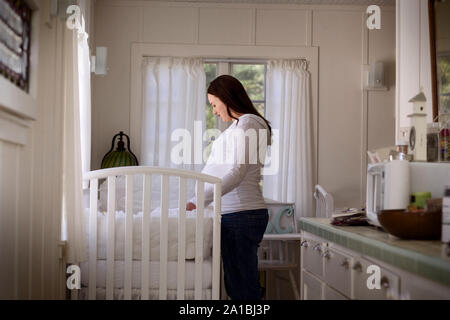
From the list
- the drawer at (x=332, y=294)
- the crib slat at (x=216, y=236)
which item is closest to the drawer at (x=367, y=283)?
the drawer at (x=332, y=294)

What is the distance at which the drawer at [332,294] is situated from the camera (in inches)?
61.4

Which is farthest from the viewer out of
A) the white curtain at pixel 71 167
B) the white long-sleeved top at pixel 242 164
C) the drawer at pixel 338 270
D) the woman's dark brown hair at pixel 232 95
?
the woman's dark brown hair at pixel 232 95

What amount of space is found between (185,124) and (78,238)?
7.58 feet

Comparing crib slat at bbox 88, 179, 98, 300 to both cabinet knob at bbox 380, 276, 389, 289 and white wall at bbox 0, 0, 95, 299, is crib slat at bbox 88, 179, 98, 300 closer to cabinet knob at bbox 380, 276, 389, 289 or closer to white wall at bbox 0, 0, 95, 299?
white wall at bbox 0, 0, 95, 299

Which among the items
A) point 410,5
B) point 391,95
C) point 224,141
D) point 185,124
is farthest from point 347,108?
point 224,141

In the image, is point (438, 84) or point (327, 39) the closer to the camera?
point (438, 84)

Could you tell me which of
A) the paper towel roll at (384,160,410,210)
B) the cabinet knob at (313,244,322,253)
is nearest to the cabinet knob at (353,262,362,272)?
the paper towel roll at (384,160,410,210)

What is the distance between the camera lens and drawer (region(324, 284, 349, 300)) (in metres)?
1.56

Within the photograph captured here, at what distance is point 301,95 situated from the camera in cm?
413

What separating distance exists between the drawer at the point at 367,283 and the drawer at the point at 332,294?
0.11m

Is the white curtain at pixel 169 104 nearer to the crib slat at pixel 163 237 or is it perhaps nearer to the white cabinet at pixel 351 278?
the crib slat at pixel 163 237

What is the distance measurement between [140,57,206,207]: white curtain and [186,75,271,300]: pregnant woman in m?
1.86

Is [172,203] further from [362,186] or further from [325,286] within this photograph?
[325,286]

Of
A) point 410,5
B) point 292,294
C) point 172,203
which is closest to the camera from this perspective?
point 410,5
